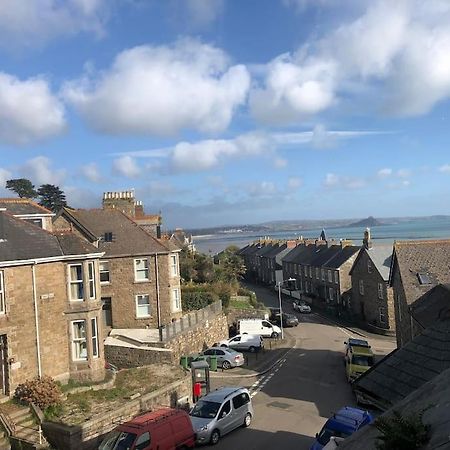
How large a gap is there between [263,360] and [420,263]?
13.7m

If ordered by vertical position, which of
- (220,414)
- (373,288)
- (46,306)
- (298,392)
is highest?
(46,306)

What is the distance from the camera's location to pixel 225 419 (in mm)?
19438

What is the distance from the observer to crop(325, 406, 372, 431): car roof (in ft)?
55.0

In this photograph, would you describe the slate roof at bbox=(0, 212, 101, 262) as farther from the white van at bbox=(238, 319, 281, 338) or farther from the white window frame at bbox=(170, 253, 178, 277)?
the white van at bbox=(238, 319, 281, 338)

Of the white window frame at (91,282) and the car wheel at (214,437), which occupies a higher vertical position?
the white window frame at (91,282)

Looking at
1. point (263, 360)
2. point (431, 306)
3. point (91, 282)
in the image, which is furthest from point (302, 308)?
point (91, 282)

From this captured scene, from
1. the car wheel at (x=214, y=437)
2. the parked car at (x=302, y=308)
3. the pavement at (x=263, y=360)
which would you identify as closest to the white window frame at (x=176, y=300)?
the pavement at (x=263, y=360)

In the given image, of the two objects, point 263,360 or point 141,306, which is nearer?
point 263,360

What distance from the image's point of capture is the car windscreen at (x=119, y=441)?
51.5 feet

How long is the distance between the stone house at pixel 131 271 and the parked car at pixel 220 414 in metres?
15.7

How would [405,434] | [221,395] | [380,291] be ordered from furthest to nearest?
1. [380,291]
2. [221,395]
3. [405,434]

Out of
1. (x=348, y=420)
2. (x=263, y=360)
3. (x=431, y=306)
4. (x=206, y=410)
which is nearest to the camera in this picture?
(x=348, y=420)

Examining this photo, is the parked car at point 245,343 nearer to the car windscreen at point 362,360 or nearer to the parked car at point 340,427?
the car windscreen at point 362,360

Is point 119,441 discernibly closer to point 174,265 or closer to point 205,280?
point 174,265
